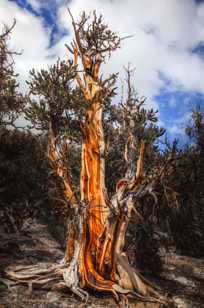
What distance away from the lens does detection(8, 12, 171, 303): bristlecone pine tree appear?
484 cm

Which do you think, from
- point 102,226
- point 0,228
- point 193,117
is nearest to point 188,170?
point 102,226

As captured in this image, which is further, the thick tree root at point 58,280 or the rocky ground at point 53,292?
the thick tree root at point 58,280

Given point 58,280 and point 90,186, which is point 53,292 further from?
point 90,186

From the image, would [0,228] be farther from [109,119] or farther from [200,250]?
[200,250]

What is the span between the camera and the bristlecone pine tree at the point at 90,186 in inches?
190

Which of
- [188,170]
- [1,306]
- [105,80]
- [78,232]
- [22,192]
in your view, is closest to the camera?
[1,306]

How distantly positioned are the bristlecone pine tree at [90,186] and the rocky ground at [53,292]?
0.66 feet

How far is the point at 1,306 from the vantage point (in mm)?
3992

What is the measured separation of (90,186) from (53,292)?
1.92 meters

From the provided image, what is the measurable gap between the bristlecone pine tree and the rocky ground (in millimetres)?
200

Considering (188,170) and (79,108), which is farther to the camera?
(188,170)

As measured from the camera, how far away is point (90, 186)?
5.50 m

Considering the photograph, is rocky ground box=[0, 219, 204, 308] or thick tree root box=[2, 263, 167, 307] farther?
thick tree root box=[2, 263, 167, 307]

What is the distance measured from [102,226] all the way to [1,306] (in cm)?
206
